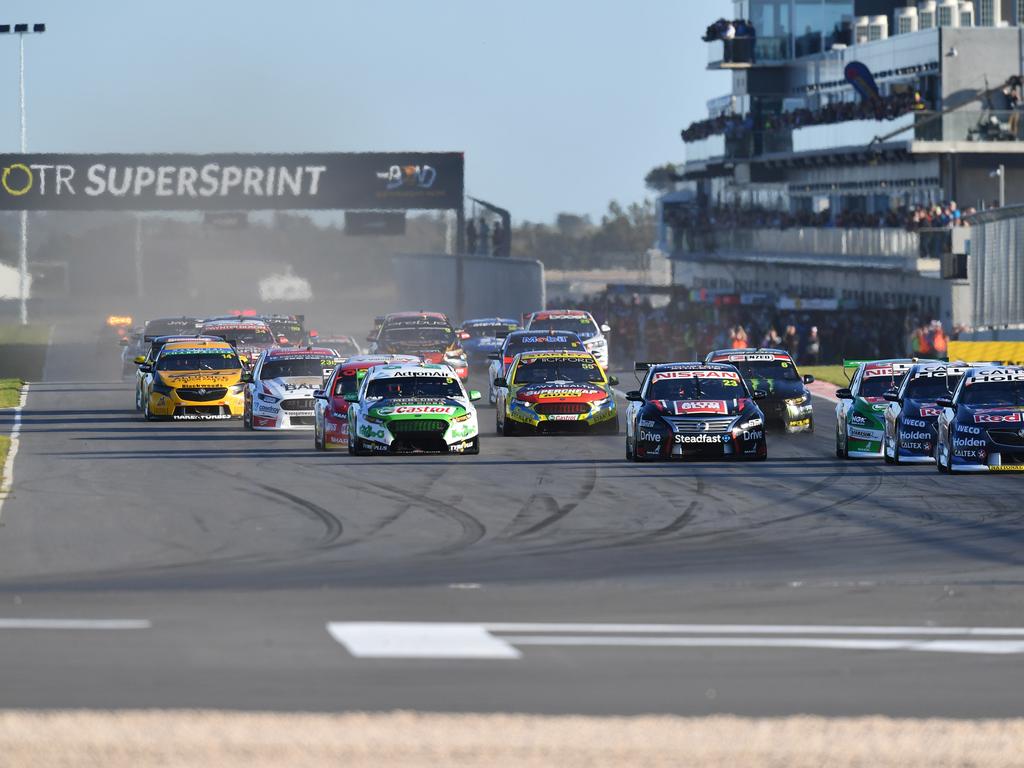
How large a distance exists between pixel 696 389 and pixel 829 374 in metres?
21.8

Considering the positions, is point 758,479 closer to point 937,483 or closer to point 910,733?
point 937,483

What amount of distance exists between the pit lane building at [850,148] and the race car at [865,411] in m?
29.3

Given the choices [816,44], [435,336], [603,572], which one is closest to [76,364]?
[435,336]

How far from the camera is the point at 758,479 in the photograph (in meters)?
22.0

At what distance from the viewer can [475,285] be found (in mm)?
76500

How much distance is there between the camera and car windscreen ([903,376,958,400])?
79.1ft

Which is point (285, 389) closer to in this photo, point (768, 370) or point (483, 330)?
point (768, 370)

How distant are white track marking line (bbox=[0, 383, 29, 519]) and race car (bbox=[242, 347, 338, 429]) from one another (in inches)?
144

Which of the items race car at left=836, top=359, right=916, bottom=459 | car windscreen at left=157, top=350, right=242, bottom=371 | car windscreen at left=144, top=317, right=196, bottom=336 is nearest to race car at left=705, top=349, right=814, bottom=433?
race car at left=836, top=359, right=916, bottom=459

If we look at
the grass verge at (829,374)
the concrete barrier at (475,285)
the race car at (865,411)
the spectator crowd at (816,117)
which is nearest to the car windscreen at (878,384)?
the race car at (865,411)

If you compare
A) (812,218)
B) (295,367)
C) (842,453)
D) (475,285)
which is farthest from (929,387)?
(475,285)

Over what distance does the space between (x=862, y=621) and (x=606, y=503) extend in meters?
7.53

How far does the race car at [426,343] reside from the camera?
4134 centimetres

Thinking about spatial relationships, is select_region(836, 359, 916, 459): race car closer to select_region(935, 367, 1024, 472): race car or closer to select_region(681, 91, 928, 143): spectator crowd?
select_region(935, 367, 1024, 472): race car
